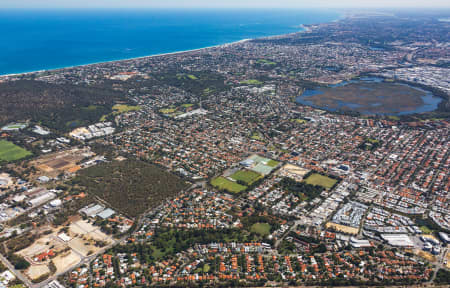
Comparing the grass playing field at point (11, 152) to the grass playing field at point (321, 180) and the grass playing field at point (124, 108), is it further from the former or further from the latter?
the grass playing field at point (321, 180)

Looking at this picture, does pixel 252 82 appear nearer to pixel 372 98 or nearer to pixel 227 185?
pixel 372 98

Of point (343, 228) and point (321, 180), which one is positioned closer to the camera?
point (343, 228)

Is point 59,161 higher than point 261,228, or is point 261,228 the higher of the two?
point 59,161

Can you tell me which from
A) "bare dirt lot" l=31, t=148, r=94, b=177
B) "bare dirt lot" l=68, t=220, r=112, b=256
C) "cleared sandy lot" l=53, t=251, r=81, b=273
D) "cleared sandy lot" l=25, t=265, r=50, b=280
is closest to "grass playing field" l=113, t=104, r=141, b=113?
"bare dirt lot" l=31, t=148, r=94, b=177

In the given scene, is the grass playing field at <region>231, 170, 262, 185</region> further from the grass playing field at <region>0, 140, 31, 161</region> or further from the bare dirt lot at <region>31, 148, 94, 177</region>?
the grass playing field at <region>0, 140, 31, 161</region>

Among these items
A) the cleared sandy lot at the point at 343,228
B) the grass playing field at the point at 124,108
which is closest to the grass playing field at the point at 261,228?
the cleared sandy lot at the point at 343,228

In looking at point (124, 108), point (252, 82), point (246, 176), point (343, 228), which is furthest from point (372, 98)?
point (124, 108)

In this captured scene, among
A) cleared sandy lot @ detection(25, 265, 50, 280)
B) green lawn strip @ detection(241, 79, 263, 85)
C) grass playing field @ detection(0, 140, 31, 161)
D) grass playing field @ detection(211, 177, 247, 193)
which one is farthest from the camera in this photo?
green lawn strip @ detection(241, 79, 263, 85)
